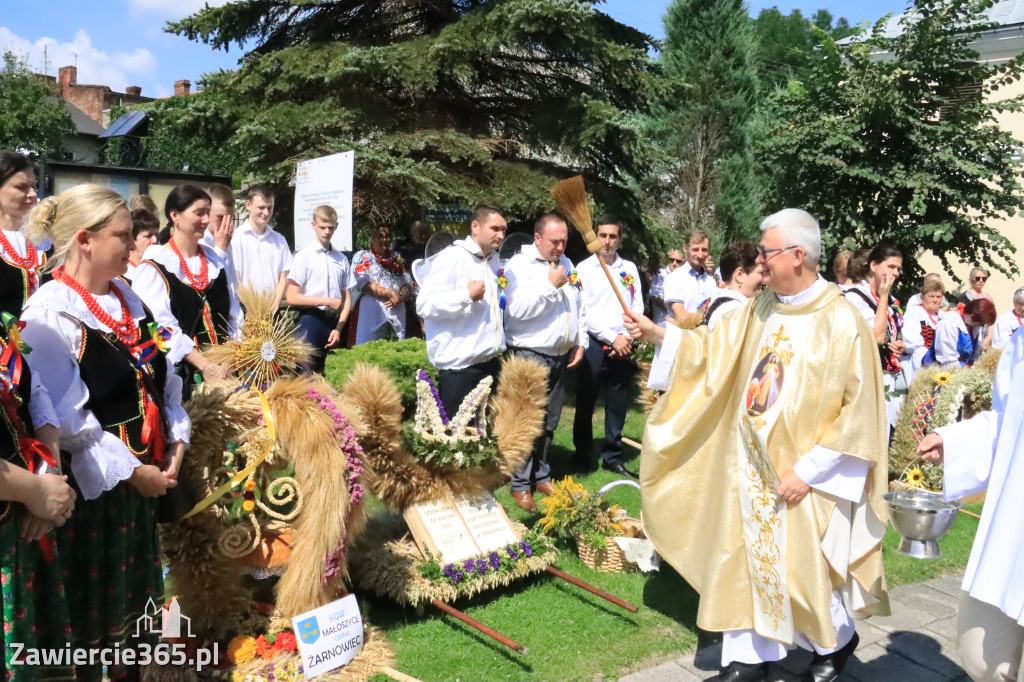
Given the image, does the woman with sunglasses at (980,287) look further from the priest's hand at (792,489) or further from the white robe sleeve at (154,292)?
the white robe sleeve at (154,292)

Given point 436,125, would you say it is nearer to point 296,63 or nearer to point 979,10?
point 296,63

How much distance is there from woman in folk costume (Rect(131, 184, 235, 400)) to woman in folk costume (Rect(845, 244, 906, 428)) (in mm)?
4739

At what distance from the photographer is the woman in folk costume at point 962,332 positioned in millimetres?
9562

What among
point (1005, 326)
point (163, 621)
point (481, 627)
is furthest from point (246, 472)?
point (1005, 326)

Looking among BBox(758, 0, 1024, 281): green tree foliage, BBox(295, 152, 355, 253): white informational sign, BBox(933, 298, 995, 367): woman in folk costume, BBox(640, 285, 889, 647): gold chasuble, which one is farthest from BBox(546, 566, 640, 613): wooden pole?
BBox(758, 0, 1024, 281): green tree foliage

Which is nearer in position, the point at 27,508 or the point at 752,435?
the point at 27,508

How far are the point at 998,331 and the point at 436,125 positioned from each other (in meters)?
8.30

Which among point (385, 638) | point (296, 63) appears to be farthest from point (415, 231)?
point (385, 638)

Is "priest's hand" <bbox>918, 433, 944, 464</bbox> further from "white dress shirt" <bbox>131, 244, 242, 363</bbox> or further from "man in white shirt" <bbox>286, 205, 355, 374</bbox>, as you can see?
"man in white shirt" <bbox>286, 205, 355, 374</bbox>

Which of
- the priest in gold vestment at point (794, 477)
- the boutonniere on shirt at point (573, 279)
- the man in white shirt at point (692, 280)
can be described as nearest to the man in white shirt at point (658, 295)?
the man in white shirt at point (692, 280)

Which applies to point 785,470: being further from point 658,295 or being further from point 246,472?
point 658,295

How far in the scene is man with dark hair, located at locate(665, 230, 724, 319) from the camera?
8.09 meters

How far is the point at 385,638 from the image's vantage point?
423 cm

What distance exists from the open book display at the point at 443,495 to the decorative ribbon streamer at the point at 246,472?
495mm
